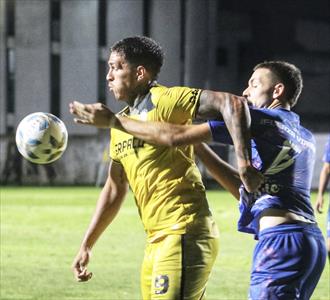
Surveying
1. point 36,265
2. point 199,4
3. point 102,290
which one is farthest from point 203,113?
point 199,4

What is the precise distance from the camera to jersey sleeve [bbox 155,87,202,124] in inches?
196

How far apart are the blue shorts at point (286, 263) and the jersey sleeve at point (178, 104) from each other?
828 mm

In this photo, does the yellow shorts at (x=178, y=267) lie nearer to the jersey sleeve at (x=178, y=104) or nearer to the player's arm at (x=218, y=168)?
the player's arm at (x=218, y=168)

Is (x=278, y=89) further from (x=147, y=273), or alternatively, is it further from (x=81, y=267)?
(x=81, y=267)

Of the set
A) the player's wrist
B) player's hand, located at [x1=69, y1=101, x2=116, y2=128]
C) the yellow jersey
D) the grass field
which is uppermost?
player's hand, located at [x1=69, y1=101, x2=116, y2=128]

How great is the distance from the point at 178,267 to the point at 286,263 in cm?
67

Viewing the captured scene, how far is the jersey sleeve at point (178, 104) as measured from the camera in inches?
196

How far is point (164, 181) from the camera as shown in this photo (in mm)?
5211

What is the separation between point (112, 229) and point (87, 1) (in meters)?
26.2

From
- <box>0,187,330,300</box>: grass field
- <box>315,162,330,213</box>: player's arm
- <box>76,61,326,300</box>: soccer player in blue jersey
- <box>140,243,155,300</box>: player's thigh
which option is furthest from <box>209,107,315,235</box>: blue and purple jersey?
<box>315,162,330,213</box>: player's arm

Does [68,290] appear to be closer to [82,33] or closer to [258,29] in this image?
[82,33]

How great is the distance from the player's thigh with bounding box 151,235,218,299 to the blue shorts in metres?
0.40

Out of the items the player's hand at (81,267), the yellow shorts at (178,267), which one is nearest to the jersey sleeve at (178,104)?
the yellow shorts at (178,267)

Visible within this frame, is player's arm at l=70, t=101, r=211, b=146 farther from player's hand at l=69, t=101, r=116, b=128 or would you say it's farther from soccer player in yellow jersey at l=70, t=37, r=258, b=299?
soccer player in yellow jersey at l=70, t=37, r=258, b=299
